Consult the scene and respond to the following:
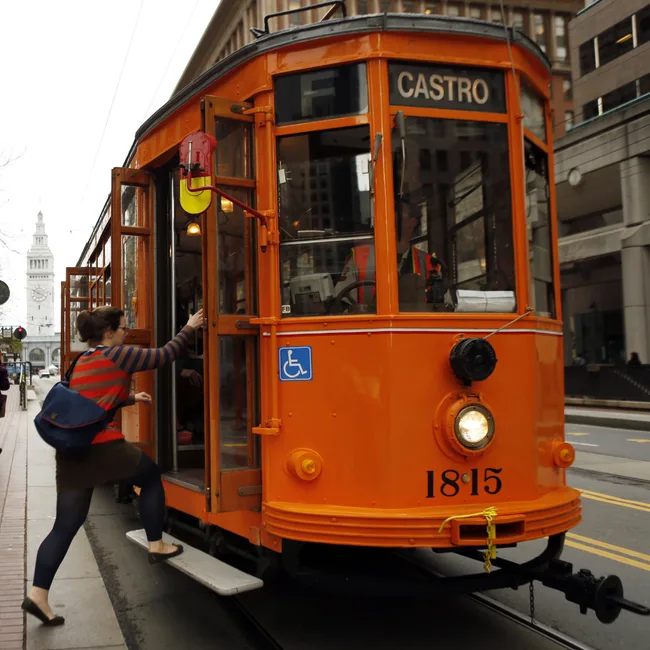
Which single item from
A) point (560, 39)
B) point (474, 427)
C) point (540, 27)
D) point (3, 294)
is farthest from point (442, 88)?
point (560, 39)

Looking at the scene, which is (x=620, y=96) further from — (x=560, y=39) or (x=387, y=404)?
(x=387, y=404)

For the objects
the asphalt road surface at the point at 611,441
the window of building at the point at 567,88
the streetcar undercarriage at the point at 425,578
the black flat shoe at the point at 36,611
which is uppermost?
the window of building at the point at 567,88

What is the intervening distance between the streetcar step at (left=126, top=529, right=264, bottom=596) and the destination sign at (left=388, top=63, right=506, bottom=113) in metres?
2.60

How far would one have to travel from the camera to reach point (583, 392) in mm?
23969

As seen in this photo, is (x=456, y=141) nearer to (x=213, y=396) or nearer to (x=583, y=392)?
(x=213, y=396)

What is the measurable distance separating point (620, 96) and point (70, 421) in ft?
112

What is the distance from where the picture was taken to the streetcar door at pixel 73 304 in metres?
9.36

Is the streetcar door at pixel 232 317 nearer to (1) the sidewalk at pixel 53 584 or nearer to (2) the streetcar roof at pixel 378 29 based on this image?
(2) the streetcar roof at pixel 378 29

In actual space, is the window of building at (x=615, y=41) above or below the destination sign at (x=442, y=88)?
above

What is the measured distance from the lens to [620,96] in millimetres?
33031

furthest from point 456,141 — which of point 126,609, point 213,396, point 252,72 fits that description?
point 126,609

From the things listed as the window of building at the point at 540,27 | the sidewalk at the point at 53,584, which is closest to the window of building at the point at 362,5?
the window of building at the point at 540,27

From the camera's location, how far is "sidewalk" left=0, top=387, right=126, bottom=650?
162 inches

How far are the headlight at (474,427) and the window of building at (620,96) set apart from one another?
107 ft
